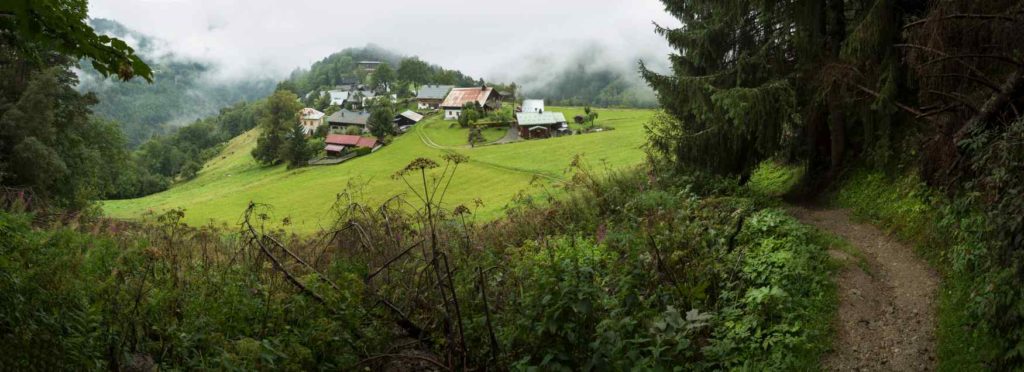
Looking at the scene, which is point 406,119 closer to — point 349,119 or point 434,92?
point 349,119

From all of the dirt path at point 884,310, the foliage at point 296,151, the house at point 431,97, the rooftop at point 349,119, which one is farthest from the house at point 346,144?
the dirt path at point 884,310

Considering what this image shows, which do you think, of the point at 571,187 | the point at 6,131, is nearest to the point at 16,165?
the point at 6,131

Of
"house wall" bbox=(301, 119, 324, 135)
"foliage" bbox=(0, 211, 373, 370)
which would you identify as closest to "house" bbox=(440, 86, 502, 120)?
"house wall" bbox=(301, 119, 324, 135)

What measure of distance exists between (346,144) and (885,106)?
67.1m

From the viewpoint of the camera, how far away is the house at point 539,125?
67.0m

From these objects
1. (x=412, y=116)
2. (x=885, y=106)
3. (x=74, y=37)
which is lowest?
(x=885, y=106)

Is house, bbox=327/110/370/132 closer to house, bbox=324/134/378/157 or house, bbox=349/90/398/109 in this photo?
house, bbox=324/134/378/157

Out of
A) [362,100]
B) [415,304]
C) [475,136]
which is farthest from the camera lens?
[362,100]

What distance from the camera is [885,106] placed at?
1046 cm

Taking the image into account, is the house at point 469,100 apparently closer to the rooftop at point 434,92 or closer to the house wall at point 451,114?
the house wall at point 451,114

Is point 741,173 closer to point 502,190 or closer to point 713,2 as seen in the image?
point 713,2

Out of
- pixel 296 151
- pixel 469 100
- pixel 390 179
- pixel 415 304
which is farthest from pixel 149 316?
pixel 469 100

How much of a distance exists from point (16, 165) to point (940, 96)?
32.2 meters

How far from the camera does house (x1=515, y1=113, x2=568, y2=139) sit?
67.0 meters
